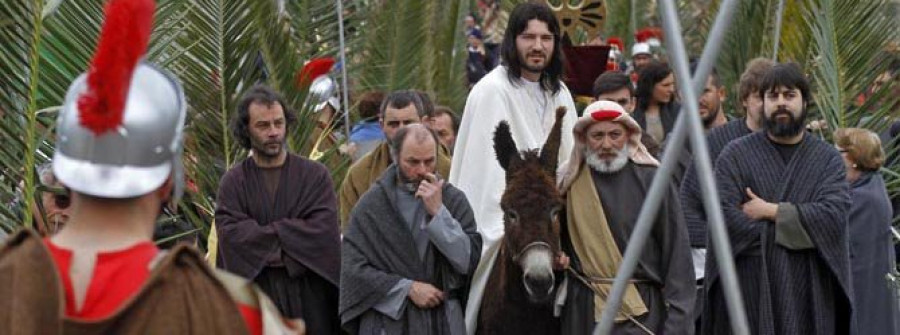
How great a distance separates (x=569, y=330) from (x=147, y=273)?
17.1 feet

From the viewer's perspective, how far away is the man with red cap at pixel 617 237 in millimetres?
9188

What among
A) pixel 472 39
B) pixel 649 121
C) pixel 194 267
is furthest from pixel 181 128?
pixel 472 39

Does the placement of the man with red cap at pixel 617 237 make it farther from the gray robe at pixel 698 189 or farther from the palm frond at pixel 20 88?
the palm frond at pixel 20 88

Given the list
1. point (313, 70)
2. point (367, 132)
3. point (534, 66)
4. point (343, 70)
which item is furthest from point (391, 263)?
point (343, 70)

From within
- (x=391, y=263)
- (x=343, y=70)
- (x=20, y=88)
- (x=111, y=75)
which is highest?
(x=111, y=75)

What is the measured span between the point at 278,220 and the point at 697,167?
4698 mm

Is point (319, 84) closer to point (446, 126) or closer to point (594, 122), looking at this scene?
point (446, 126)

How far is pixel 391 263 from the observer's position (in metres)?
9.46

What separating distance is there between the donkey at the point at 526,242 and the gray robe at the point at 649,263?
15 centimetres

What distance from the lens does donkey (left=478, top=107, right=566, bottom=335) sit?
8.90 meters

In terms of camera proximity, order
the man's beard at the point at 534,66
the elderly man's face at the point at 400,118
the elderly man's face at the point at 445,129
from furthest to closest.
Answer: the elderly man's face at the point at 445,129 < the elderly man's face at the point at 400,118 < the man's beard at the point at 534,66

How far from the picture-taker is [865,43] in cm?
1239

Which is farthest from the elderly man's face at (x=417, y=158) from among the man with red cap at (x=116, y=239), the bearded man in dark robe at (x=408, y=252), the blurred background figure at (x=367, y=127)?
the man with red cap at (x=116, y=239)

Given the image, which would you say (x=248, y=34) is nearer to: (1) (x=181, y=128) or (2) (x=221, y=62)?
(2) (x=221, y=62)
